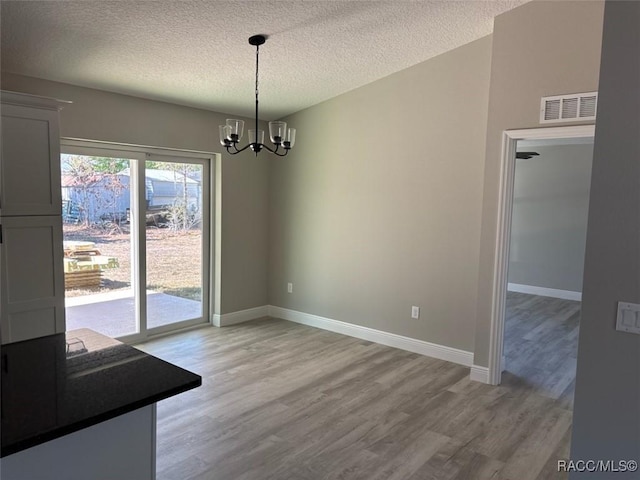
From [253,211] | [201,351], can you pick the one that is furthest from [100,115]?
[201,351]

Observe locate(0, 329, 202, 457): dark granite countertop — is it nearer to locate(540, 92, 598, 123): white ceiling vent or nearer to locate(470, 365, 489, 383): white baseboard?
locate(470, 365, 489, 383): white baseboard

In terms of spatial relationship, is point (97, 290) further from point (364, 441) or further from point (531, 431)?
point (531, 431)

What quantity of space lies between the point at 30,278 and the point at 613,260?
133 inches

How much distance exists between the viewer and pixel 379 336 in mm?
4934

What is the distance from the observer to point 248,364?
424 cm

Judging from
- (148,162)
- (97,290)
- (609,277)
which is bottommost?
(97,290)

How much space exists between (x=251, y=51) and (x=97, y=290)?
2.75 meters

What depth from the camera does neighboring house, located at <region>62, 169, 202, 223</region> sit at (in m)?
4.15

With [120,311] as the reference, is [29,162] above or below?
above

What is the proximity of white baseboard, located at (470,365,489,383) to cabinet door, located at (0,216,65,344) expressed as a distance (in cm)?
335

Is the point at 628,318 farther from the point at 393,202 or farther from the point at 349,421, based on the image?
the point at 393,202

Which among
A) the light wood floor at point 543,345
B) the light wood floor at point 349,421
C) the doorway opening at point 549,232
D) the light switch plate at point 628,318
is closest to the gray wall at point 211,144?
the light wood floor at point 349,421

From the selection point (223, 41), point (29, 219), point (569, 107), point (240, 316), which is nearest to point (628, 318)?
point (569, 107)

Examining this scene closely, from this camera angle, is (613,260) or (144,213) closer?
(613,260)
